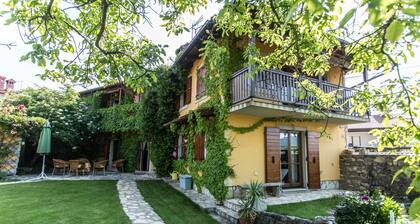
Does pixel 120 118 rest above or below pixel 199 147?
above

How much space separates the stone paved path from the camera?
677 centimetres

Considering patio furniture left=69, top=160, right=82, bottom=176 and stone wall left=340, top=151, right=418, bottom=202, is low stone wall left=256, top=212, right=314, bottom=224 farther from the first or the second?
patio furniture left=69, top=160, right=82, bottom=176

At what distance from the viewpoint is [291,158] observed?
10781 millimetres

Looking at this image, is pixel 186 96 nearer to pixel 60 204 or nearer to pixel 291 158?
pixel 291 158

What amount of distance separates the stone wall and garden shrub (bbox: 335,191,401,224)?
4.27 meters

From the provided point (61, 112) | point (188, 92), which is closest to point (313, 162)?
point (188, 92)

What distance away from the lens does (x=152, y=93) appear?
14.7 meters

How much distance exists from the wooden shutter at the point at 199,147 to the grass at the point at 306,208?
3.97m

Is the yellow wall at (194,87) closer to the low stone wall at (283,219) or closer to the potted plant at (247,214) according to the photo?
the potted plant at (247,214)

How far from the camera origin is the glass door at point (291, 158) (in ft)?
34.8

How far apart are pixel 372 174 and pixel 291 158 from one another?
327cm

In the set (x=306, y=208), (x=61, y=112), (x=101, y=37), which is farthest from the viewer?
(x=61, y=112)

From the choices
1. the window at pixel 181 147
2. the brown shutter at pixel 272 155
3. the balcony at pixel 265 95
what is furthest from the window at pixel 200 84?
the brown shutter at pixel 272 155

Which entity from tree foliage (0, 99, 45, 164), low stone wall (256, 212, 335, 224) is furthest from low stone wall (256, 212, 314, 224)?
tree foliage (0, 99, 45, 164)
